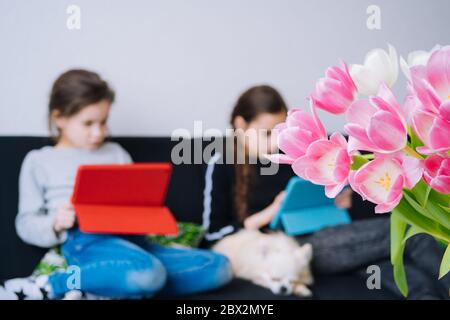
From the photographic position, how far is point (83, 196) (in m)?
1.31

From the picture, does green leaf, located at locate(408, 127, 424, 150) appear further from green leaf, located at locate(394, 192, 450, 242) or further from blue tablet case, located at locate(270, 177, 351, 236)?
blue tablet case, located at locate(270, 177, 351, 236)

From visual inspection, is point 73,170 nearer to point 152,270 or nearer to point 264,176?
point 152,270

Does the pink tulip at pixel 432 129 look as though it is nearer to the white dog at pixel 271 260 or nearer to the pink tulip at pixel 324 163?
the pink tulip at pixel 324 163

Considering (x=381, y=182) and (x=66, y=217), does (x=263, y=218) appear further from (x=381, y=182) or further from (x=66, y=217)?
(x=381, y=182)

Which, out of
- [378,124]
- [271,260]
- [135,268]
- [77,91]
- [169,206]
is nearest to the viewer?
[378,124]

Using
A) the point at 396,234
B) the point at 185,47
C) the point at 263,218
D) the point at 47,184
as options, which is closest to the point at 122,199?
the point at 47,184

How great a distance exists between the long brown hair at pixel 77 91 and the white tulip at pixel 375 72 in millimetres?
1294

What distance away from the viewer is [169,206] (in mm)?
1687

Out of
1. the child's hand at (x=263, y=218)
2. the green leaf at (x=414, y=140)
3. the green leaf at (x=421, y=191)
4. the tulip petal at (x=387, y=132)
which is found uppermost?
the tulip petal at (x=387, y=132)

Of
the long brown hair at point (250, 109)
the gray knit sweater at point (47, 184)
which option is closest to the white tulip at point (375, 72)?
the gray knit sweater at point (47, 184)

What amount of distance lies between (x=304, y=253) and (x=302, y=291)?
0.32ft

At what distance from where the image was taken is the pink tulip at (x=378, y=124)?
30 cm
